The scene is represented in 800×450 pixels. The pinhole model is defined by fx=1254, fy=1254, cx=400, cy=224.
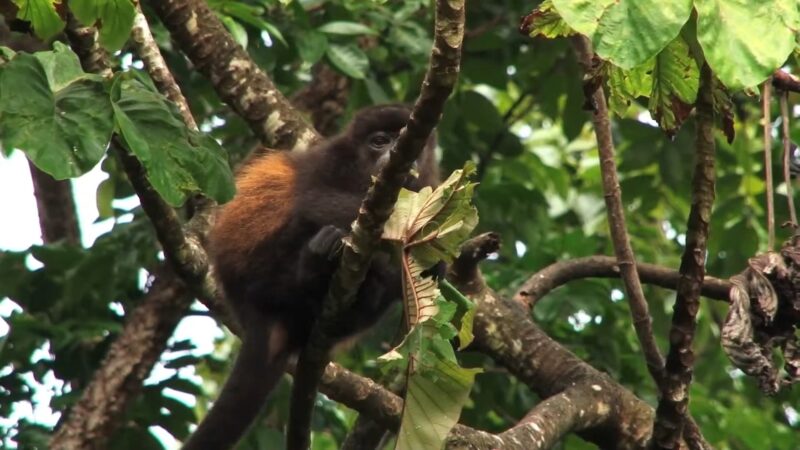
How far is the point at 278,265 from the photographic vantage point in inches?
148

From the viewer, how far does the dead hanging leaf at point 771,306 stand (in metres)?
3.17

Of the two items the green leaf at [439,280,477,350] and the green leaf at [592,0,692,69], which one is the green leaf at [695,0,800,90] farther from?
the green leaf at [439,280,477,350]

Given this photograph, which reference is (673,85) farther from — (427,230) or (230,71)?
(230,71)

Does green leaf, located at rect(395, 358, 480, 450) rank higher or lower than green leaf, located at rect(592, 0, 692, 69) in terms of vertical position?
lower

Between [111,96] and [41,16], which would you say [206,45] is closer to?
[41,16]

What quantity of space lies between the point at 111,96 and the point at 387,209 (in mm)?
608

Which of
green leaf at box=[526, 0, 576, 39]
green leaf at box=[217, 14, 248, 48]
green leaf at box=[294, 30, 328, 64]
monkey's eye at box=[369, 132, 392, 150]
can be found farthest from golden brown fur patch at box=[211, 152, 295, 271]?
green leaf at box=[526, 0, 576, 39]

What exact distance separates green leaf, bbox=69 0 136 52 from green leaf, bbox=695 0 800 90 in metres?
1.24

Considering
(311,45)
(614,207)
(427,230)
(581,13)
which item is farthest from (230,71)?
(581,13)

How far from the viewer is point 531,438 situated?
355cm

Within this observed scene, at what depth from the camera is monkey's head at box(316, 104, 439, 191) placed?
14.0 feet

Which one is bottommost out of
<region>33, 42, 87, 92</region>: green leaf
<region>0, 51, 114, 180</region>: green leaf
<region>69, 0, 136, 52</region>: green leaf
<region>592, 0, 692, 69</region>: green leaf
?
<region>592, 0, 692, 69</region>: green leaf

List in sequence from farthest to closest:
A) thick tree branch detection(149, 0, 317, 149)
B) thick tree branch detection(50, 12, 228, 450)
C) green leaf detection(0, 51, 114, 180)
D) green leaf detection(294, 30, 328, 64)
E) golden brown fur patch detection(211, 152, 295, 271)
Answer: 1. green leaf detection(294, 30, 328, 64)
2. thick tree branch detection(149, 0, 317, 149)
3. thick tree branch detection(50, 12, 228, 450)
4. golden brown fur patch detection(211, 152, 295, 271)
5. green leaf detection(0, 51, 114, 180)

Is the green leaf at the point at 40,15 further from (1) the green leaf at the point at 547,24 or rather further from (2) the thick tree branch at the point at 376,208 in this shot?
(1) the green leaf at the point at 547,24
